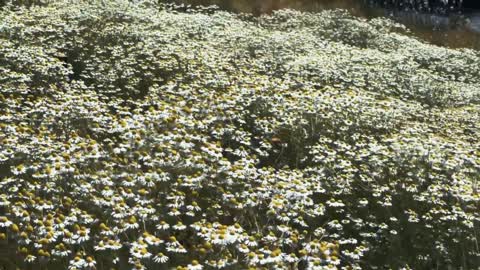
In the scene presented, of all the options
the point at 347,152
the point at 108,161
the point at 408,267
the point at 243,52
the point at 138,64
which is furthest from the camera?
the point at 243,52

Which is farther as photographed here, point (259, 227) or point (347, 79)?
point (347, 79)

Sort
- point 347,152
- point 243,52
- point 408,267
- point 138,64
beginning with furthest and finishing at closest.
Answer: point 243,52 → point 138,64 → point 347,152 → point 408,267

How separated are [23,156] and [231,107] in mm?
2514

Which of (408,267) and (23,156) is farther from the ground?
(23,156)

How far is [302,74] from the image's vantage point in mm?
8438

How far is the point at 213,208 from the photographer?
4555 mm

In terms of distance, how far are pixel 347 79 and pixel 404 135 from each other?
7.50 ft

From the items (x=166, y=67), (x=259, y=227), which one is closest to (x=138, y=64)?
(x=166, y=67)

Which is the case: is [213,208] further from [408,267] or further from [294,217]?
[408,267]

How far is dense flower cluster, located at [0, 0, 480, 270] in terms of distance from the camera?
395 cm

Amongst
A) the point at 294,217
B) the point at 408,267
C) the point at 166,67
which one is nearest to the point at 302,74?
the point at 166,67

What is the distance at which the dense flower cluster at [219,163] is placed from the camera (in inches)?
156

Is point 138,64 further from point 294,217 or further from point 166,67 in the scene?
point 294,217

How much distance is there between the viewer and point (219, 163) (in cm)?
477
